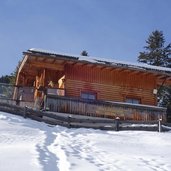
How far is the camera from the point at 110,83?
80.6ft

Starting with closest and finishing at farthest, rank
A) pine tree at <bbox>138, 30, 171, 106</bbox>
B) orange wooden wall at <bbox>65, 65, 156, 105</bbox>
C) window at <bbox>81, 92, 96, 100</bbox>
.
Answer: orange wooden wall at <bbox>65, 65, 156, 105</bbox>
window at <bbox>81, 92, 96, 100</bbox>
pine tree at <bbox>138, 30, 171, 106</bbox>

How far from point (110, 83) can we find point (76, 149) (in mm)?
12682

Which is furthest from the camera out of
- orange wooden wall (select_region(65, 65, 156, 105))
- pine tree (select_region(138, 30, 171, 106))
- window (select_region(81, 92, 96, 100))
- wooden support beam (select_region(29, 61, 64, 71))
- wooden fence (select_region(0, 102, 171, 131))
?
pine tree (select_region(138, 30, 171, 106))

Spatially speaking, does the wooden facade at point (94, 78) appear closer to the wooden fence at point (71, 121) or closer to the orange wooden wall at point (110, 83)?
the orange wooden wall at point (110, 83)

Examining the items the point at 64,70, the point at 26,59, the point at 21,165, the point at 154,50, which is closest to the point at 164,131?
the point at 64,70

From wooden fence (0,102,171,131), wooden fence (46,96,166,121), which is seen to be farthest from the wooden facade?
wooden fence (0,102,171,131)

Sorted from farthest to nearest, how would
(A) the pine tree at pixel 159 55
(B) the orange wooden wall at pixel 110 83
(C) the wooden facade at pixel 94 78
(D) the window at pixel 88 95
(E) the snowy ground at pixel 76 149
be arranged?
(A) the pine tree at pixel 159 55 → (D) the window at pixel 88 95 → (B) the orange wooden wall at pixel 110 83 → (C) the wooden facade at pixel 94 78 → (E) the snowy ground at pixel 76 149

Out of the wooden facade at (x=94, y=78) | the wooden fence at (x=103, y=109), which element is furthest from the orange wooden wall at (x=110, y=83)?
the wooden fence at (x=103, y=109)

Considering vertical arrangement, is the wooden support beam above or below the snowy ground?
above

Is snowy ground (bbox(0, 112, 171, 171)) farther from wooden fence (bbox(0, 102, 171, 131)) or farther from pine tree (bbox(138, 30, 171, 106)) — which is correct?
pine tree (bbox(138, 30, 171, 106))

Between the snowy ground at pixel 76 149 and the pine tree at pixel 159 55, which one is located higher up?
the pine tree at pixel 159 55

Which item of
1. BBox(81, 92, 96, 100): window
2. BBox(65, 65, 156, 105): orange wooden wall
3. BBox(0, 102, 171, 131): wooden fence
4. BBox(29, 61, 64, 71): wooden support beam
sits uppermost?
BBox(29, 61, 64, 71): wooden support beam

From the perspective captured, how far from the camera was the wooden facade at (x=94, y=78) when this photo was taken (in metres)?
22.7

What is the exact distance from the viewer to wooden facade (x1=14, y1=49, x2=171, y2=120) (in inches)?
892
